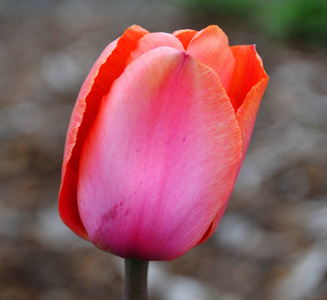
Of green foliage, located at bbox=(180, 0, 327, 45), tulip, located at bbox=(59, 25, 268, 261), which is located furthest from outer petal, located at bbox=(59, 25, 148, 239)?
green foliage, located at bbox=(180, 0, 327, 45)

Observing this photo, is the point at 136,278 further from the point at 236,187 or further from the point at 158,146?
the point at 236,187

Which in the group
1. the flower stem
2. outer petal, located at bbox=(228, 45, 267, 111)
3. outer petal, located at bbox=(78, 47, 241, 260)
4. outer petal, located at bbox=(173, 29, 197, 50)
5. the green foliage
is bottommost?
the flower stem

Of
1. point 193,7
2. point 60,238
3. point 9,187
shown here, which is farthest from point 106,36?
point 60,238

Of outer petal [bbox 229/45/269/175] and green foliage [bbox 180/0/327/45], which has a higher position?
green foliage [bbox 180/0/327/45]

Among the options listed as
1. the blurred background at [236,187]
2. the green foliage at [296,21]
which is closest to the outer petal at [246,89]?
the blurred background at [236,187]

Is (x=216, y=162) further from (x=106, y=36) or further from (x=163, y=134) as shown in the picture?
(x=106, y=36)

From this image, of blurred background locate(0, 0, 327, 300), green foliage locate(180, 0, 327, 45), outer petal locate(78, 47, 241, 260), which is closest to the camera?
outer petal locate(78, 47, 241, 260)

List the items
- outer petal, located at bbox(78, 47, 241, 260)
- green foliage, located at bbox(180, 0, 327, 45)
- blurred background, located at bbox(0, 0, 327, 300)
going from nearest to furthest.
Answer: outer petal, located at bbox(78, 47, 241, 260), blurred background, located at bbox(0, 0, 327, 300), green foliage, located at bbox(180, 0, 327, 45)

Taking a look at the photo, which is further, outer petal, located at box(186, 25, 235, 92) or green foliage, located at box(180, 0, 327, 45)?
green foliage, located at box(180, 0, 327, 45)

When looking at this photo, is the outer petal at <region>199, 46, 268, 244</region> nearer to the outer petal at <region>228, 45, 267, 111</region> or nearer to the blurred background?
the outer petal at <region>228, 45, 267, 111</region>
